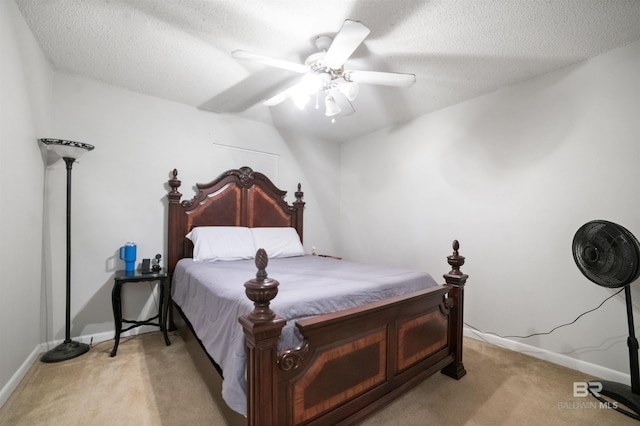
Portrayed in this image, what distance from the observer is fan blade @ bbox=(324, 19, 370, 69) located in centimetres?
153

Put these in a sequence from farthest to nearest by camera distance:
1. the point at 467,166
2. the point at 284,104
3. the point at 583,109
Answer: the point at 284,104 → the point at 467,166 → the point at 583,109

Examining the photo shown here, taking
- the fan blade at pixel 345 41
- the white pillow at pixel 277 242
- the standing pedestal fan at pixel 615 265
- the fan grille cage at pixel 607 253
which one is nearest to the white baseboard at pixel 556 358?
the standing pedestal fan at pixel 615 265

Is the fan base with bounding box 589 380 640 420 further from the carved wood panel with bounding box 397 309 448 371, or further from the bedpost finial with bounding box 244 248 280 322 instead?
the bedpost finial with bounding box 244 248 280 322

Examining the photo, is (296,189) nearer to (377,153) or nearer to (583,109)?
(377,153)

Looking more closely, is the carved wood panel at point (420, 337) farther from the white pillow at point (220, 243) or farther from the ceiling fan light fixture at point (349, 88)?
the white pillow at point (220, 243)

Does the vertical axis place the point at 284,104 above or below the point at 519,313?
above

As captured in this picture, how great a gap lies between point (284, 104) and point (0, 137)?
7.50ft

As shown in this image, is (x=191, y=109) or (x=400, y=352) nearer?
(x=400, y=352)

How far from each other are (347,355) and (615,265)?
1810mm

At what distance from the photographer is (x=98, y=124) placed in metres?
2.70

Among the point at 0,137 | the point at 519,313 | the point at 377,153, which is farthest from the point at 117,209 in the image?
the point at 519,313

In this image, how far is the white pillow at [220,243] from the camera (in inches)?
112

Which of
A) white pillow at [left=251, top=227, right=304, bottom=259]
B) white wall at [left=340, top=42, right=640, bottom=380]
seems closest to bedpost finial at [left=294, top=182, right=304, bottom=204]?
white pillow at [left=251, top=227, right=304, bottom=259]

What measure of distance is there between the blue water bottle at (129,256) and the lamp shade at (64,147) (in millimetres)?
888
